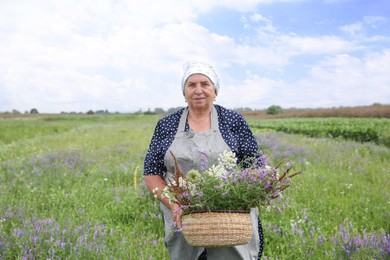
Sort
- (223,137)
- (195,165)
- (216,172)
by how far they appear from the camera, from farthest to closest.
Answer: (223,137), (195,165), (216,172)

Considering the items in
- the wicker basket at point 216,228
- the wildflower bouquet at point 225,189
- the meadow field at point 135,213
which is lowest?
the meadow field at point 135,213

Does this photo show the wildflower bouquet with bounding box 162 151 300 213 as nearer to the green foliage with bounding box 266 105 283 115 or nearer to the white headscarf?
the white headscarf

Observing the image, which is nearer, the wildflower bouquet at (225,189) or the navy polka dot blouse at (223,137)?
the wildflower bouquet at (225,189)

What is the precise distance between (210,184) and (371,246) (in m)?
2.34

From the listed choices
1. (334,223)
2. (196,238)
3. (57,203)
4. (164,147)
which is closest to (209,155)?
(164,147)

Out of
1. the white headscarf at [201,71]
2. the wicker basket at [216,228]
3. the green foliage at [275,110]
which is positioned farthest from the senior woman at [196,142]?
the green foliage at [275,110]

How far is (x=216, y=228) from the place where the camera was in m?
2.43

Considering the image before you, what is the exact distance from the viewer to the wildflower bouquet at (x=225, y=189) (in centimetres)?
249

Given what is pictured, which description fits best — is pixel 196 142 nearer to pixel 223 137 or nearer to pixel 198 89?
pixel 223 137

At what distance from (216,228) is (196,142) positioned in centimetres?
89

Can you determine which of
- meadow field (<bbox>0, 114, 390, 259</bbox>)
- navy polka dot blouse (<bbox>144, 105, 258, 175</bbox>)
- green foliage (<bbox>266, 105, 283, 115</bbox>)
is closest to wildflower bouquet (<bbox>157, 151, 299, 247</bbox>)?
navy polka dot blouse (<bbox>144, 105, 258, 175</bbox>)

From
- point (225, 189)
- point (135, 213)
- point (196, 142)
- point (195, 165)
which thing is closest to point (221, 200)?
point (225, 189)

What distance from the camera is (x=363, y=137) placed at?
20.4 meters

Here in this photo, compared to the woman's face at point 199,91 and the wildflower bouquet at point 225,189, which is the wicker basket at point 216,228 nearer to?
the wildflower bouquet at point 225,189
